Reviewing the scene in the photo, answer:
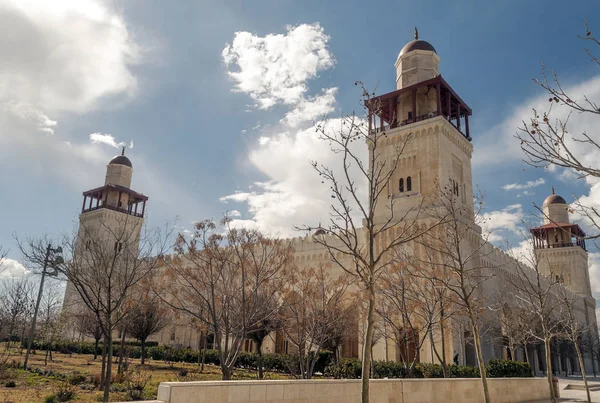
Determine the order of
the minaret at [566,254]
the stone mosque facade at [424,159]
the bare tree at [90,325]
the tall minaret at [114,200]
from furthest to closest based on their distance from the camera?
the minaret at [566,254] → the tall minaret at [114,200] → the stone mosque facade at [424,159] → the bare tree at [90,325]

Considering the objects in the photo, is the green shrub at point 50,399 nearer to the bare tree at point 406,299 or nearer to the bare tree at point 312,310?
the bare tree at point 312,310

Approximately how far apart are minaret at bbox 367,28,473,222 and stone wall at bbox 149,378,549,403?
17.0 m

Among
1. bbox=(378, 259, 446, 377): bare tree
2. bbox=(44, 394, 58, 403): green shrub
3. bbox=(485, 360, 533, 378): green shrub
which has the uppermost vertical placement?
bbox=(378, 259, 446, 377): bare tree

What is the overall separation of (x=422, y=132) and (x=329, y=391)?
82.3 ft

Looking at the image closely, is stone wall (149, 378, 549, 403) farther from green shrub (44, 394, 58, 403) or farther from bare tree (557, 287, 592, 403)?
green shrub (44, 394, 58, 403)

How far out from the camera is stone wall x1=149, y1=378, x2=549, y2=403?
7.30 meters

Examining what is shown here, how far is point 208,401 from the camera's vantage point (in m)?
7.41

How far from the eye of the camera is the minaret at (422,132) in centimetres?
3031

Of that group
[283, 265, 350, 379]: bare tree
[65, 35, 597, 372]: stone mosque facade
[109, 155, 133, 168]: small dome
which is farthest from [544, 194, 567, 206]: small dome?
[109, 155, 133, 168]: small dome

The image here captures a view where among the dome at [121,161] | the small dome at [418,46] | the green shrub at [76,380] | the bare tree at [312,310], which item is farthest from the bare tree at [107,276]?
the dome at [121,161]

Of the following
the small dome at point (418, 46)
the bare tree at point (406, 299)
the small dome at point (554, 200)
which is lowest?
the bare tree at point (406, 299)

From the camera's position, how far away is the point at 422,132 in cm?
3125

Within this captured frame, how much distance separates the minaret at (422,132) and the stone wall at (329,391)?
17.0 m

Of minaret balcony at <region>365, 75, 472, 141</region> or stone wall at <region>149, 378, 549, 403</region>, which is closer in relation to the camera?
stone wall at <region>149, 378, 549, 403</region>
